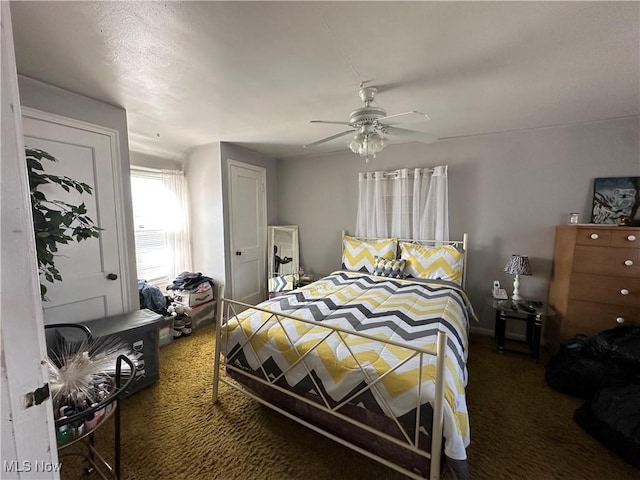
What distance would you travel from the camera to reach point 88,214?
220cm

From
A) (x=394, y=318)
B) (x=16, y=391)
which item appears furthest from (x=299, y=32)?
(x=394, y=318)

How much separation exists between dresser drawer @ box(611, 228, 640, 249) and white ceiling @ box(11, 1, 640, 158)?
1.04 meters

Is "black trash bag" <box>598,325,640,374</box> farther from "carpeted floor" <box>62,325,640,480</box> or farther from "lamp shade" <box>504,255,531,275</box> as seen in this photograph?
"lamp shade" <box>504,255,531,275</box>

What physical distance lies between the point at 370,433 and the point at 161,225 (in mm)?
3494

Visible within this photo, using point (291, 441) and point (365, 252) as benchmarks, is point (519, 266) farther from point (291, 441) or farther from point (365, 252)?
point (291, 441)

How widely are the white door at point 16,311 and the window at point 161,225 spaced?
3.33 m

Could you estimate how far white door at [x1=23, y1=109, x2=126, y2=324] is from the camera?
6.53 feet

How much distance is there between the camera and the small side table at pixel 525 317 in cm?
259

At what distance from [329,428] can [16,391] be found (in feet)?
4.83

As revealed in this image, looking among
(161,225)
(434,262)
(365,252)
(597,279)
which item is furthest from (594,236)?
(161,225)

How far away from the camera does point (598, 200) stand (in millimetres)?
2598

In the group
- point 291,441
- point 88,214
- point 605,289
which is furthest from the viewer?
point 605,289

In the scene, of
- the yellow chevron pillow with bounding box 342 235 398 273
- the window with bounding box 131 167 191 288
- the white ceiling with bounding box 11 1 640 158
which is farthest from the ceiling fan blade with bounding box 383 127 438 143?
the window with bounding box 131 167 191 288

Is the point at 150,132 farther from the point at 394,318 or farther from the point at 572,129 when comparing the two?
the point at 572,129
